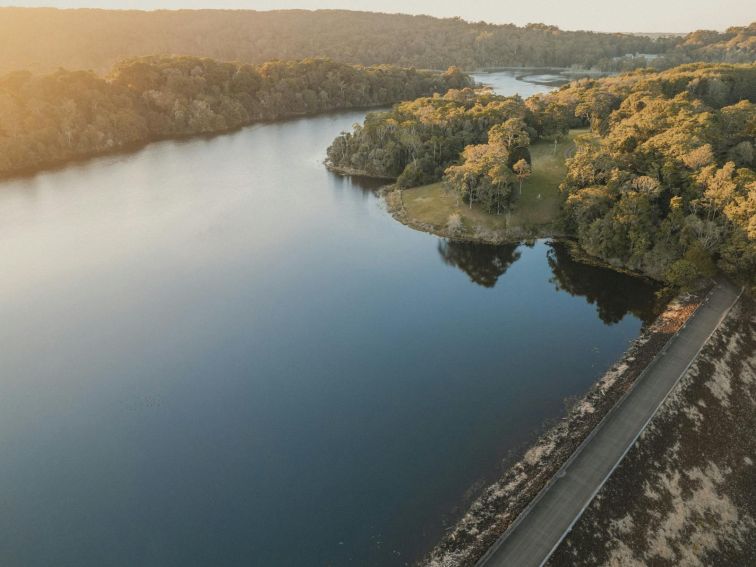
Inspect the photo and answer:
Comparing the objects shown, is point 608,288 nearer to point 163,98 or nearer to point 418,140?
point 418,140

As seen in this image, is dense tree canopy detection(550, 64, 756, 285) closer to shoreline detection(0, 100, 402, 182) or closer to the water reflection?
the water reflection

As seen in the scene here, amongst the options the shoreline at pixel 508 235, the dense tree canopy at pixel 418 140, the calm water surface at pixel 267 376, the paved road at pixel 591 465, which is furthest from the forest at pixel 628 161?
the paved road at pixel 591 465

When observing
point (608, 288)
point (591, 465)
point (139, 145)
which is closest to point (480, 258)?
point (608, 288)

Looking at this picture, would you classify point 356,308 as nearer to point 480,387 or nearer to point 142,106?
point 480,387

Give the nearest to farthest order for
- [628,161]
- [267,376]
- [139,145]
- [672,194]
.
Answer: [267,376]
[672,194]
[628,161]
[139,145]

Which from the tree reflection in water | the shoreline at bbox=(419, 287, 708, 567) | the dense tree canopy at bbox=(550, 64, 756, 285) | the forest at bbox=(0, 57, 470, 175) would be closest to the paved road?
the shoreline at bbox=(419, 287, 708, 567)

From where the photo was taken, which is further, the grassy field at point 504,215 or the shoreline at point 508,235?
the grassy field at point 504,215

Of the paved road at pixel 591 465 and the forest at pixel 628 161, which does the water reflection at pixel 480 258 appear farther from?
the paved road at pixel 591 465
